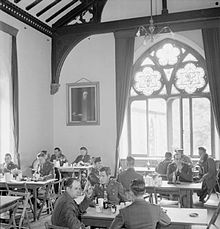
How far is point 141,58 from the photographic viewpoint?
461 inches

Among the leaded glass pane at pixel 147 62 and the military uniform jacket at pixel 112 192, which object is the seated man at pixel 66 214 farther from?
the leaded glass pane at pixel 147 62

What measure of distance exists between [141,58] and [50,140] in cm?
405

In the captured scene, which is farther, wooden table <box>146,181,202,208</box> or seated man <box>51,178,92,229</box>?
wooden table <box>146,181,202,208</box>

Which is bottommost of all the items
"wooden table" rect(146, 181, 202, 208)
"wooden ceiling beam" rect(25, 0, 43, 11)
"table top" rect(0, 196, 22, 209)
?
"wooden table" rect(146, 181, 202, 208)

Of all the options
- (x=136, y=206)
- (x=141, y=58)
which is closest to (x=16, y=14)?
(x=141, y=58)

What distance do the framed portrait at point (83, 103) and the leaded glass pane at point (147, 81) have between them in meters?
1.38

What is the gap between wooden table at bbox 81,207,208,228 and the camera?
4.11 m

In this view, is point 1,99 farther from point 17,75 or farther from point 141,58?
point 141,58

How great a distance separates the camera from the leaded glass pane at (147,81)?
11562 mm

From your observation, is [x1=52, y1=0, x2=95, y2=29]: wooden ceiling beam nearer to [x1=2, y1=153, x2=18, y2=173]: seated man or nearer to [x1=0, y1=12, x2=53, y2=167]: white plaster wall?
[x1=0, y1=12, x2=53, y2=167]: white plaster wall

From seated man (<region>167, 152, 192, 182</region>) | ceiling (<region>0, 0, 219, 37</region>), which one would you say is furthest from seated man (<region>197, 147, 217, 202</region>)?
ceiling (<region>0, 0, 219, 37</region>)

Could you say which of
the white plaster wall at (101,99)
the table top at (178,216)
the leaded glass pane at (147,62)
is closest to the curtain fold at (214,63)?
the leaded glass pane at (147,62)

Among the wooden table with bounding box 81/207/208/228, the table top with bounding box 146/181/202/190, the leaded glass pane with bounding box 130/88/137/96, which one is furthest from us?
the leaded glass pane with bounding box 130/88/137/96

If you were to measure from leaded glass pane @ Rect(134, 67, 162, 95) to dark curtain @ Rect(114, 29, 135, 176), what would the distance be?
2.47 ft
